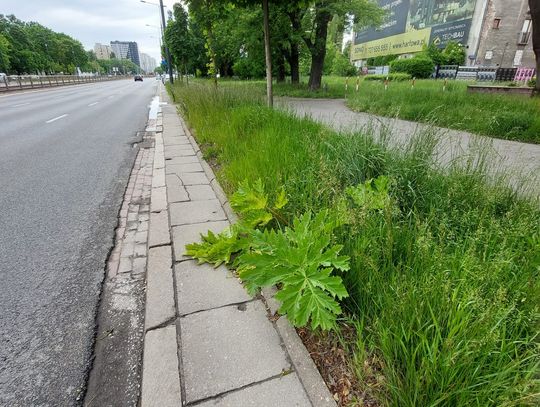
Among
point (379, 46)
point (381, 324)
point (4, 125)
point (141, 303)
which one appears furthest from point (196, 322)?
point (379, 46)

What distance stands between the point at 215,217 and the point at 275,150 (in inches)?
43.9

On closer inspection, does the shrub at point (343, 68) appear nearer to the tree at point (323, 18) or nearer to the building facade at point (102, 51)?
the tree at point (323, 18)

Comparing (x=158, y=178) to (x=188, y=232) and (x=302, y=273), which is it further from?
(x=302, y=273)

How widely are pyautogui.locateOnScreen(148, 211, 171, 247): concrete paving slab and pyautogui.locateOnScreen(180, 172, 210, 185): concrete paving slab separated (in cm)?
97

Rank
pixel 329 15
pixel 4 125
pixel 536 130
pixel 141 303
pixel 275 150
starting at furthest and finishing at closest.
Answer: pixel 329 15
pixel 4 125
pixel 536 130
pixel 275 150
pixel 141 303

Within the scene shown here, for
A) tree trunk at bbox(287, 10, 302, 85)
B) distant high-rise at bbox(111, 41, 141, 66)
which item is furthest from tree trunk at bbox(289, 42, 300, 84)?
distant high-rise at bbox(111, 41, 141, 66)

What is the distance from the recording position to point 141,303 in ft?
7.31

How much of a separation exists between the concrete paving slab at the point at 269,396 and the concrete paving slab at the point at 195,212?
6.48ft

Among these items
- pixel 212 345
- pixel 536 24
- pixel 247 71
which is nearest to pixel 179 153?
pixel 212 345

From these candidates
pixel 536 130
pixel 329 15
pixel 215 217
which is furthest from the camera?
pixel 329 15

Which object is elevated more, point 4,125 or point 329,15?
point 329,15

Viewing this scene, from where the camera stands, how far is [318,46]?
56.3 ft

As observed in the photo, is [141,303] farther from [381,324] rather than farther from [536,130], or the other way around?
[536,130]

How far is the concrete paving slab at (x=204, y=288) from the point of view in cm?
206
